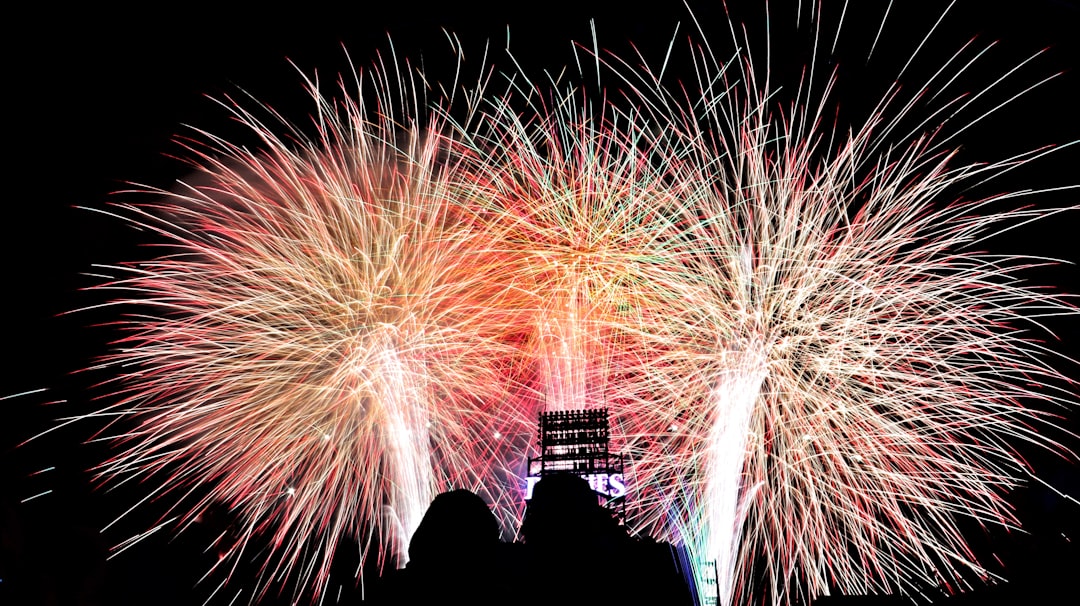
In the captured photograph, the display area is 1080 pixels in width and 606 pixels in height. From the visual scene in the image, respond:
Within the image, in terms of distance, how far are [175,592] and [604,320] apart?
349 inches

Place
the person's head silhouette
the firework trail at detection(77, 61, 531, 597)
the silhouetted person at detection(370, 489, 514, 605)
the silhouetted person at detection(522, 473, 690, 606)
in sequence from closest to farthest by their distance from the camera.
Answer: the silhouetted person at detection(370, 489, 514, 605) < the person's head silhouette < the silhouetted person at detection(522, 473, 690, 606) < the firework trail at detection(77, 61, 531, 597)

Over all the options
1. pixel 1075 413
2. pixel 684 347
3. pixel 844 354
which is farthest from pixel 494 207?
pixel 1075 413

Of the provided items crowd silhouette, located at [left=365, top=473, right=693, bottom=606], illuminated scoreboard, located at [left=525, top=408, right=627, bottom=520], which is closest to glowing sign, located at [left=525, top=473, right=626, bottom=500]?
illuminated scoreboard, located at [left=525, top=408, right=627, bottom=520]

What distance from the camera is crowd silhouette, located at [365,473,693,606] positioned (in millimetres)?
3051

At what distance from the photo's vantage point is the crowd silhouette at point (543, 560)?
10.0ft

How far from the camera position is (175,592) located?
7957 mm

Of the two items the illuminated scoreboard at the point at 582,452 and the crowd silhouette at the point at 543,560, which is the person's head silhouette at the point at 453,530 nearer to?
the crowd silhouette at the point at 543,560

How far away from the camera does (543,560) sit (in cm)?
354

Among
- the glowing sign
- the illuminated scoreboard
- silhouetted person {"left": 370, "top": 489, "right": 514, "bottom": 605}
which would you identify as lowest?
silhouetted person {"left": 370, "top": 489, "right": 514, "bottom": 605}

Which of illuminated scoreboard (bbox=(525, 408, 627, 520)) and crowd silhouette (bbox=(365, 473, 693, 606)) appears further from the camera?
illuminated scoreboard (bbox=(525, 408, 627, 520))

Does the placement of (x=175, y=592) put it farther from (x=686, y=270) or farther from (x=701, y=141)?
(x=701, y=141)

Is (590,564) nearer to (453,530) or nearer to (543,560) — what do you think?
(543,560)

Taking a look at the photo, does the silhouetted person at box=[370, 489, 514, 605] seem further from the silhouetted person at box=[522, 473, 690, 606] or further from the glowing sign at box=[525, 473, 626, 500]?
the glowing sign at box=[525, 473, 626, 500]

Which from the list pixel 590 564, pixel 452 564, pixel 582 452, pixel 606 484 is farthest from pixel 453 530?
pixel 582 452
